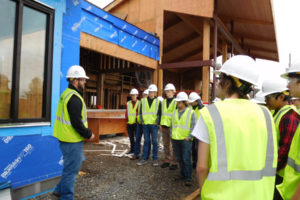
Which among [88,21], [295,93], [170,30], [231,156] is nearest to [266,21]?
[170,30]

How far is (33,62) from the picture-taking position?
12.8ft

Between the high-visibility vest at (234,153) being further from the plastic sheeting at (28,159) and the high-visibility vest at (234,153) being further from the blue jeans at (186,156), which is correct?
the plastic sheeting at (28,159)

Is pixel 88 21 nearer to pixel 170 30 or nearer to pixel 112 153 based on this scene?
pixel 112 153

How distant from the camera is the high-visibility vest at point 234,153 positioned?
4.43 feet

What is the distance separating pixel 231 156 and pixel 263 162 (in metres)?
0.27

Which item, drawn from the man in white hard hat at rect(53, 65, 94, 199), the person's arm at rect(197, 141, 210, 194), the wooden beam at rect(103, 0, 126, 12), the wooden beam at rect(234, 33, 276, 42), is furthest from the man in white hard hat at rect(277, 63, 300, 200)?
the wooden beam at rect(234, 33, 276, 42)

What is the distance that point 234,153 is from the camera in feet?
4.48

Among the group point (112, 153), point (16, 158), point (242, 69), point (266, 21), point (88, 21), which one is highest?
point (266, 21)

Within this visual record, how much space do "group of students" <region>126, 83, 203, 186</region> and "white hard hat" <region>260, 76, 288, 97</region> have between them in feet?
6.81

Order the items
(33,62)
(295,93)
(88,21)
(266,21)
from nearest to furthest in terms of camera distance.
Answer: (295,93) < (33,62) < (88,21) < (266,21)

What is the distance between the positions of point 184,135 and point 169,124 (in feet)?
4.14

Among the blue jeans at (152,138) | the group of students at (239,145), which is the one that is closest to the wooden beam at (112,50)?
the blue jeans at (152,138)

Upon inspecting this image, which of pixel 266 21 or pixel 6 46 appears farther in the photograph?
pixel 266 21

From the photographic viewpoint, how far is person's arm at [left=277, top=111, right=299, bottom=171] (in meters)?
2.15
